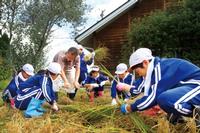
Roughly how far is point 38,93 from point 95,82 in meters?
3.60

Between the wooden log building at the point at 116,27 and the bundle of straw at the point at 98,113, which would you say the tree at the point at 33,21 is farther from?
the bundle of straw at the point at 98,113

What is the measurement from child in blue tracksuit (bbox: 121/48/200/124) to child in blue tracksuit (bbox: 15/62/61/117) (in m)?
2.10

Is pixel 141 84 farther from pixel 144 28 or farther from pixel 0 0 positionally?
pixel 0 0

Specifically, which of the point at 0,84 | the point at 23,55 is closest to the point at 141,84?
the point at 0,84

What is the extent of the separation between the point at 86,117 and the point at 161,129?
1251mm

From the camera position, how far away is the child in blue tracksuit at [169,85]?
4.42 m

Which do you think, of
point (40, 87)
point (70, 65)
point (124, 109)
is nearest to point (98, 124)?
point (124, 109)

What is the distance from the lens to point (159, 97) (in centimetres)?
446

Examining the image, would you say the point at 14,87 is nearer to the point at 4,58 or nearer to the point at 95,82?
the point at 95,82

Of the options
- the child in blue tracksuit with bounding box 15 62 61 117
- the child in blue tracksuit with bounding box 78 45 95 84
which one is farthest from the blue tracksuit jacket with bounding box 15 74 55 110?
the child in blue tracksuit with bounding box 78 45 95 84

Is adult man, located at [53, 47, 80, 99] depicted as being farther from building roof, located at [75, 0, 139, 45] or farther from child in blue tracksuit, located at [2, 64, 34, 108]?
building roof, located at [75, 0, 139, 45]

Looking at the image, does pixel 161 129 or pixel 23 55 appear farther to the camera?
pixel 23 55

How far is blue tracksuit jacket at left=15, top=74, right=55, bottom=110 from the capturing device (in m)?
6.70

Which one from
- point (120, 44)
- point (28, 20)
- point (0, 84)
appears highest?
point (28, 20)
